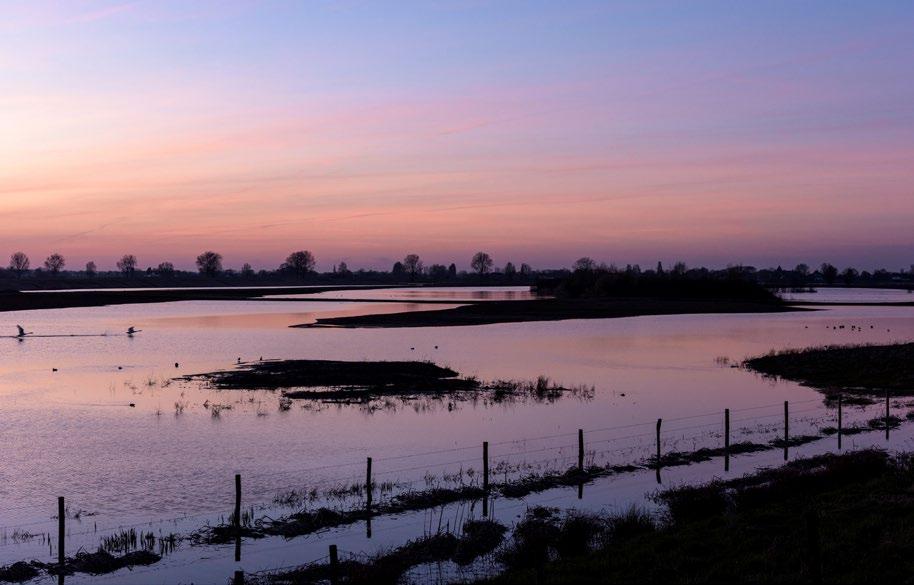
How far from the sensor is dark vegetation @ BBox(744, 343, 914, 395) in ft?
151

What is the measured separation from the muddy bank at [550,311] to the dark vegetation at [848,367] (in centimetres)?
4165

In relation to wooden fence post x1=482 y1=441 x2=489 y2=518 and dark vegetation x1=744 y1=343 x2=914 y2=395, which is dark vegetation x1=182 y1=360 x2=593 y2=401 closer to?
dark vegetation x1=744 y1=343 x2=914 y2=395

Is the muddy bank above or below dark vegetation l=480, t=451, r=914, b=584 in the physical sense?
above

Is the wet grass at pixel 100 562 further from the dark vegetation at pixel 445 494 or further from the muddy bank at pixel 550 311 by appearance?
the muddy bank at pixel 550 311

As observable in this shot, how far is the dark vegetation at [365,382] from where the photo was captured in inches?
1677

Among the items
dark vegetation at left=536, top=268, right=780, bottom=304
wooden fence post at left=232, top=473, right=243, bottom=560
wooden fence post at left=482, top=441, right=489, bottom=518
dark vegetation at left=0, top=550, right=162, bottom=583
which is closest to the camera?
dark vegetation at left=0, top=550, right=162, bottom=583

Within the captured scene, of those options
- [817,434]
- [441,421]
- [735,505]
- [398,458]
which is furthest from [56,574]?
[817,434]

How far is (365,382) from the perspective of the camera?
46.4m

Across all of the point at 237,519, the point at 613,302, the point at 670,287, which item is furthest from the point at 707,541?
the point at 670,287

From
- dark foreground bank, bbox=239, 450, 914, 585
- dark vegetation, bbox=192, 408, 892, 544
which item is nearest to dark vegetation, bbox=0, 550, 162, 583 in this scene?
dark vegetation, bbox=192, 408, 892, 544

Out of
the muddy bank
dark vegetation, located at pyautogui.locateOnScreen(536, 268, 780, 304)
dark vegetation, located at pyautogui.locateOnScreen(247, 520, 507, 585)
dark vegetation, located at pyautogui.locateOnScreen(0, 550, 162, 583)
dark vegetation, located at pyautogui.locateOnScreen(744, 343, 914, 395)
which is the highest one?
dark vegetation, located at pyautogui.locateOnScreen(536, 268, 780, 304)

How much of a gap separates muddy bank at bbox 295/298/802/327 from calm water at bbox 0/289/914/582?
2042 centimetres

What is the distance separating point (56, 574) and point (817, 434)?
24815 mm

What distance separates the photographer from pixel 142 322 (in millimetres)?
98875
